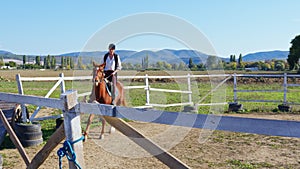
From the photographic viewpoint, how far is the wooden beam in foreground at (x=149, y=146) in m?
2.05

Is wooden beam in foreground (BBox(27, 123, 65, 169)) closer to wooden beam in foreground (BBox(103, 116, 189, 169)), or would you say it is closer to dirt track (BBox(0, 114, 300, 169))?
wooden beam in foreground (BBox(103, 116, 189, 169))

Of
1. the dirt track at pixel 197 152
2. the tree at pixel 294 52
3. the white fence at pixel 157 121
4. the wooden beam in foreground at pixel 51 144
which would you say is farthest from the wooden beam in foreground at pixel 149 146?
the tree at pixel 294 52

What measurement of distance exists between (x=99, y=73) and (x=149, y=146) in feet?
14.0

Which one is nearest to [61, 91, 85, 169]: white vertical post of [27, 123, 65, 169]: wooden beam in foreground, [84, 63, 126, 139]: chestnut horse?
[27, 123, 65, 169]: wooden beam in foreground

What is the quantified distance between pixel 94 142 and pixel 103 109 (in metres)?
4.49

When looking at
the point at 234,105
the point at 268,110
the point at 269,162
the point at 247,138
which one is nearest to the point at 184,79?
the point at 234,105

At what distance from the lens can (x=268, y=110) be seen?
10992mm

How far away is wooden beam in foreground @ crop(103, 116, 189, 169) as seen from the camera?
2049mm

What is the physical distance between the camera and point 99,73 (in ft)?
20.5

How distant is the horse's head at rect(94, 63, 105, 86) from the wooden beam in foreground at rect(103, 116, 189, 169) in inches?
156

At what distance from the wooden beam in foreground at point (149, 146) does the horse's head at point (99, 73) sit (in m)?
3.96

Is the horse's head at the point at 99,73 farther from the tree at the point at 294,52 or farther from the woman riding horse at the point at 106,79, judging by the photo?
the tree at the point at 294,52

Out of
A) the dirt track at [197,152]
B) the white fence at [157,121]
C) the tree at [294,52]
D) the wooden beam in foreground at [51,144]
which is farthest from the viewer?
the tree at [294,52]

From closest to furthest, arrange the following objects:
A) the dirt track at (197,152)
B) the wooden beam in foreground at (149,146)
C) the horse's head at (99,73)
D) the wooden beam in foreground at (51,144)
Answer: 1. the wooden beam in foreground at (149,146)
2. the wooden beam in foreground at (51,144)
3. the dirt track at (197,152)
4. the horse's head at (99,73)
